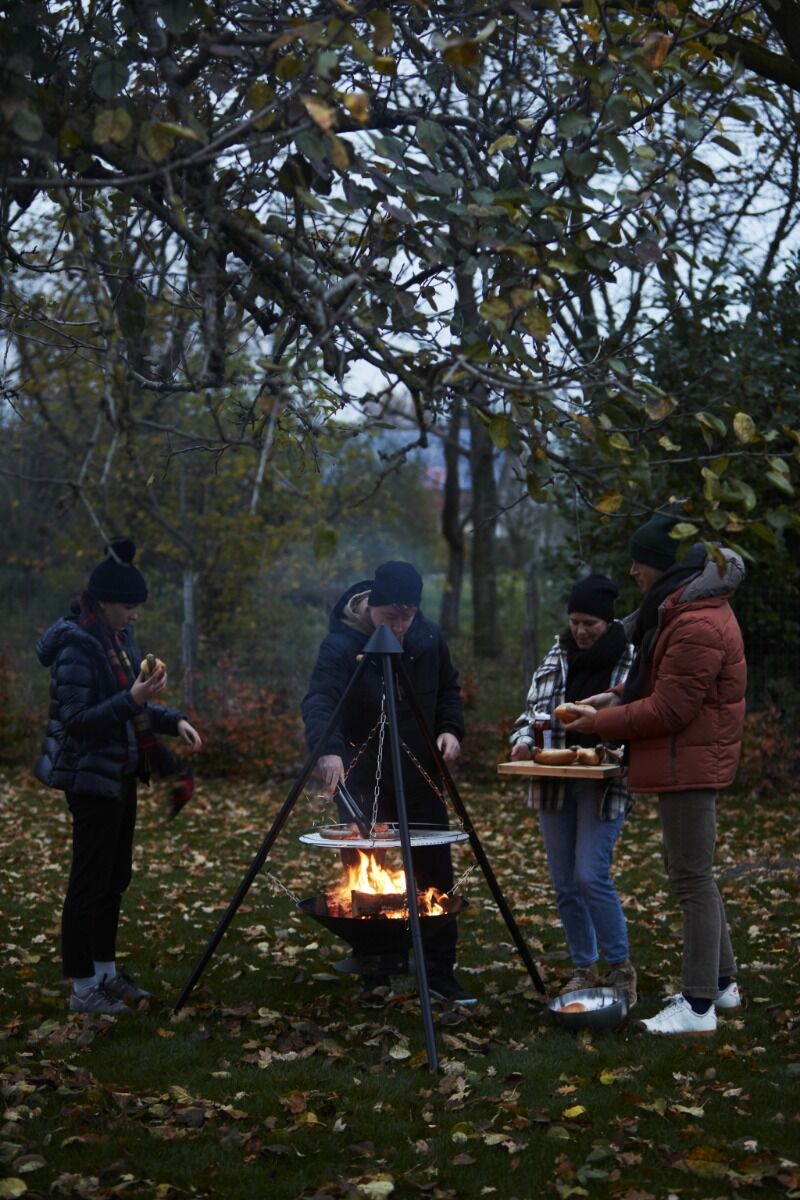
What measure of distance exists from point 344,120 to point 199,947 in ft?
16.3

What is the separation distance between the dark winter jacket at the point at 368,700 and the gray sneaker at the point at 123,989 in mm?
1382

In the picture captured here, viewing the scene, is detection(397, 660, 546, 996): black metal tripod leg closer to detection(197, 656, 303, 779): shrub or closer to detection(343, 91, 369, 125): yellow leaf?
detection(343, 91, 369, 125): yellow leaf

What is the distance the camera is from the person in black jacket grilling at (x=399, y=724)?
20.7ft

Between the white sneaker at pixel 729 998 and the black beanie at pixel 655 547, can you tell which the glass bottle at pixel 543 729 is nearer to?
the black beanie at pixel 655 547

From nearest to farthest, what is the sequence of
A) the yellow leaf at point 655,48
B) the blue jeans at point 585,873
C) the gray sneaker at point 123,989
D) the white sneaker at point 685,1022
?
the yellow leaf at point 655,48, the white sneaker at point 685,1022, the blue jeans at point 585,873, the gray sneaker at point 123,989

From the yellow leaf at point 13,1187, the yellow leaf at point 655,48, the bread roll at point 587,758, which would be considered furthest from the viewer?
the bread roll at point 587,758

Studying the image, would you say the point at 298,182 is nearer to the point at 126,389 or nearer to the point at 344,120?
the point at 344,120

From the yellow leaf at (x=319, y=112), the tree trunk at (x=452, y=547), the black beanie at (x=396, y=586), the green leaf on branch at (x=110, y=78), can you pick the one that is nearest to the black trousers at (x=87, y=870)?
the black beanie at (x=396, y=586)

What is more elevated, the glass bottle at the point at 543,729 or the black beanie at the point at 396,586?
the black beanie at the point at 396,586

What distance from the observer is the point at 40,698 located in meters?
17.2

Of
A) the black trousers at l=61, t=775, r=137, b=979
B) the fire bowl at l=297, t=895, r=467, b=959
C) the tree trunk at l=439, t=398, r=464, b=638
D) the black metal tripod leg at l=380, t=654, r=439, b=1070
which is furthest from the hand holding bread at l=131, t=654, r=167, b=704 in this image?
the tree trunk at l=439, t=398, r=464, b=638

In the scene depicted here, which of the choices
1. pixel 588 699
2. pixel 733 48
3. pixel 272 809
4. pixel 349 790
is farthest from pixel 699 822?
pixel 272 809

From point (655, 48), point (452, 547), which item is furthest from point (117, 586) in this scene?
point (452, 547)

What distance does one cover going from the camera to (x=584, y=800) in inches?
240
